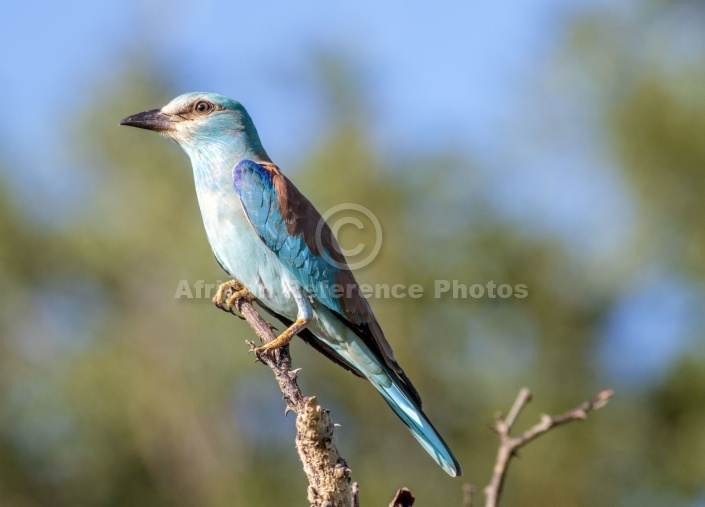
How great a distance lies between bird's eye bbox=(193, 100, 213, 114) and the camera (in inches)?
246

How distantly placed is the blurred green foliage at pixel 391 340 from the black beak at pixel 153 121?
301 inches

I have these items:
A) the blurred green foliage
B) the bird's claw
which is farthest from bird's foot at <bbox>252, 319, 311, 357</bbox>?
the blurred green foliage

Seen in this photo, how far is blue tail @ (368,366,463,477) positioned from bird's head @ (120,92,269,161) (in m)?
1.70

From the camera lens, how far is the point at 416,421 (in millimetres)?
5516

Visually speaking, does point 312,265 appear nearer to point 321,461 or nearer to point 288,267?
point 288,267

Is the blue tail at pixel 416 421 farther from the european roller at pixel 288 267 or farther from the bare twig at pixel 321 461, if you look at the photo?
the bare twig at pixel 321 461

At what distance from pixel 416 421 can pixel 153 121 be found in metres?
2.57

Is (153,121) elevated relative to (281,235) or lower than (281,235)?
elevated

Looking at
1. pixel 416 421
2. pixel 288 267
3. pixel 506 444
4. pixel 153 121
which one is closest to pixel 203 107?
pixel 153 121

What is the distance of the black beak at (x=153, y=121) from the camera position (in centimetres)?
620

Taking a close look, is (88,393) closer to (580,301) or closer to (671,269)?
(580,301)

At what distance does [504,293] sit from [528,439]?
12.3m

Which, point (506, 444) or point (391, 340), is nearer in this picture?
point (506, 444)

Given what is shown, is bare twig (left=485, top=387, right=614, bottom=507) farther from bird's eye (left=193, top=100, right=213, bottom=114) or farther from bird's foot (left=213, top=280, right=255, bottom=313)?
bird's eye (left=193, top=100, right=213, bottom=114)
